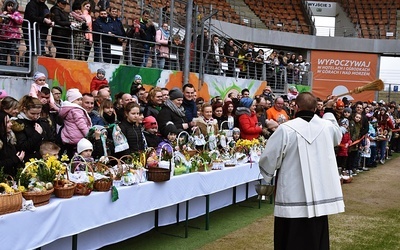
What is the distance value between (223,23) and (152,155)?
16.5m

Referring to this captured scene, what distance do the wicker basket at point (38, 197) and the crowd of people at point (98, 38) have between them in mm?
4756

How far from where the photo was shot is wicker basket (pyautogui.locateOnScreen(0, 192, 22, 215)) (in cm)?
351

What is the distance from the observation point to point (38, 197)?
3855mm

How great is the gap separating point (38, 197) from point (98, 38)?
682 centimetres

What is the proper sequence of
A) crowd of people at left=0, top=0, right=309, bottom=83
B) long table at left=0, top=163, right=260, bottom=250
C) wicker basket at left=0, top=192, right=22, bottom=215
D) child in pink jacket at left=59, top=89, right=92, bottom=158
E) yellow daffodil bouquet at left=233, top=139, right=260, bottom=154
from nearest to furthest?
wicker basket at left=0, top=192, right=22, bottom=215, long table at left=0, top=163, right=260, bottom=250, child in pink jacket at left=59, top=89, right=92, bottom=158, yellow daffodil bouquet at left=233, top=139, right=260, bottom=154, crowd of people at left=0, top=0, right=309, bottom=83

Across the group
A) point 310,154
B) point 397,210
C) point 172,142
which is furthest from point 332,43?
point 310,154

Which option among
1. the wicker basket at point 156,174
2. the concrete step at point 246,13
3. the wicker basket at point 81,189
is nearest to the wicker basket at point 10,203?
the wicker basket at point 81,189

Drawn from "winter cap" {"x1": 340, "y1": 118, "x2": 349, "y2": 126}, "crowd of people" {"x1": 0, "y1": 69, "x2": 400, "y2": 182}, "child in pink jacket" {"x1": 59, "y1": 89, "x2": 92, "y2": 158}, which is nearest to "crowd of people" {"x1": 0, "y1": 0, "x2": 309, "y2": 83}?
"crowd of people" {"x1": 0, "y1": 69, "x2": 400, "y2": 182}

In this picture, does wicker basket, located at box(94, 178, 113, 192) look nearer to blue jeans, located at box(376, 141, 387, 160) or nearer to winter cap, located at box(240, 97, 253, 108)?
winter cap, located at box(240, 97, 253, 108)

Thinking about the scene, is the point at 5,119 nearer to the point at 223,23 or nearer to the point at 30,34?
the point at 30,34

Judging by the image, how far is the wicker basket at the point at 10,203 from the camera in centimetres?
351

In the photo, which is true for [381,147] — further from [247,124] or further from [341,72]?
[341,72]

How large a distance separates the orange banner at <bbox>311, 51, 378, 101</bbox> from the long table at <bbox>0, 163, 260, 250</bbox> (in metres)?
18.0

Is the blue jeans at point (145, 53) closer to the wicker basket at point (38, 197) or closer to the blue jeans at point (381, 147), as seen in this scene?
the blue jeans at point (381, 147)
